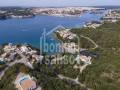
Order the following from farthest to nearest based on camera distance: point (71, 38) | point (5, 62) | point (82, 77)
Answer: point (71, 38)
point (5, 62)
point (82, 77)

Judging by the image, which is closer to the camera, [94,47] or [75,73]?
[75,73]

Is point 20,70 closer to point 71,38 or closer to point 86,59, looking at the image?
point 86,59

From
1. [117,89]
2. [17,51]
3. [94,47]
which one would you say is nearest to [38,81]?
[117,89]

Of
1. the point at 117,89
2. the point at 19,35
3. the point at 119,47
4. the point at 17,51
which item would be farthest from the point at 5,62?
the point at 19,35

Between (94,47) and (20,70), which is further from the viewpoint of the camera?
(94,47)

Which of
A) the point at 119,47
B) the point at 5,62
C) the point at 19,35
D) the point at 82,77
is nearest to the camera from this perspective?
the point at 82,77

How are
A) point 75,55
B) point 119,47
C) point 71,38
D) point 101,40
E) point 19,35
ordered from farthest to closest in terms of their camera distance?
point 19,35 < point 71,38 < point 101,40 < point 119,47 < point 75,55

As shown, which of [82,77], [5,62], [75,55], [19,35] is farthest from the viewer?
[19,35]

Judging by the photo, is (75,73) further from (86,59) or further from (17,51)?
(17,51)
